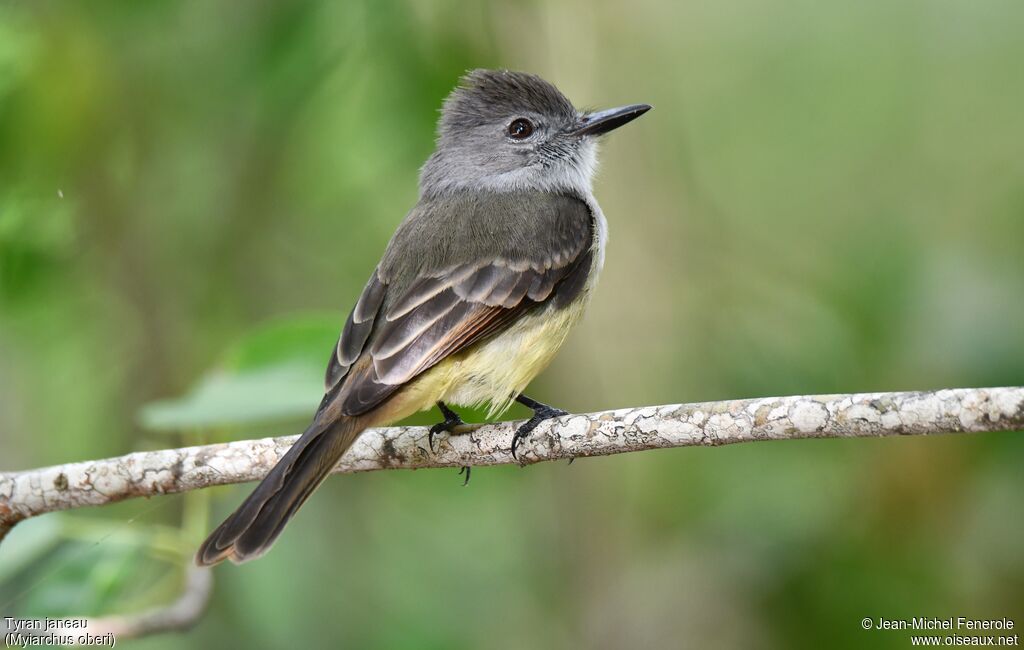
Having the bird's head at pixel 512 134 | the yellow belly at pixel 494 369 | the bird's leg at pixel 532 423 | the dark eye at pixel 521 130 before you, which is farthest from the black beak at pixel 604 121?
the bird's leg at pixel 532 423

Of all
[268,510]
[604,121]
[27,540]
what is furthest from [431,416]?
[604,121]

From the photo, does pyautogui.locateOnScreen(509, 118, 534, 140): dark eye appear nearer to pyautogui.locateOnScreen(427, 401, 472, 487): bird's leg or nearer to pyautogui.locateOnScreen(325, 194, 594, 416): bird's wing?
pyautogui.locateOnScreen(325, 194, 594, 416): bird's wing

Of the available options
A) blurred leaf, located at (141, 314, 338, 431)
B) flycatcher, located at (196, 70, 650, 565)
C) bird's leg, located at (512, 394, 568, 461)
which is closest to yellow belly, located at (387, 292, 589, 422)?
flycatcher, located at (196, 70, 650, 565)

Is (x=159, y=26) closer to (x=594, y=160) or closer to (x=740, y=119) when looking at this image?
(x=594, y=160)

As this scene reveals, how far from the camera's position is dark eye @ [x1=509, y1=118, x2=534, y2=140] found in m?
4.56

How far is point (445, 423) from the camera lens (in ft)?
11.5

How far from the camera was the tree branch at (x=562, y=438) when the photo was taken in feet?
7.79

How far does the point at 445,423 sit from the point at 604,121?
1.56 meters

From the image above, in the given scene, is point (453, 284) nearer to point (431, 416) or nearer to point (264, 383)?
point (431, 416)

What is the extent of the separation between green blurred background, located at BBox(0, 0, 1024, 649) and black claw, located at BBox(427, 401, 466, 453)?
1.21ft

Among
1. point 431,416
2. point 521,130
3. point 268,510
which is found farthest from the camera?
point 521,130

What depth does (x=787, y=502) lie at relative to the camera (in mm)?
4180

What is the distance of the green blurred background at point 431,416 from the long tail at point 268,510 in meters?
0.32

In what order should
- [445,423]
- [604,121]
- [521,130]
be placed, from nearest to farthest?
[445,423]
[604,121]
[521,130]
